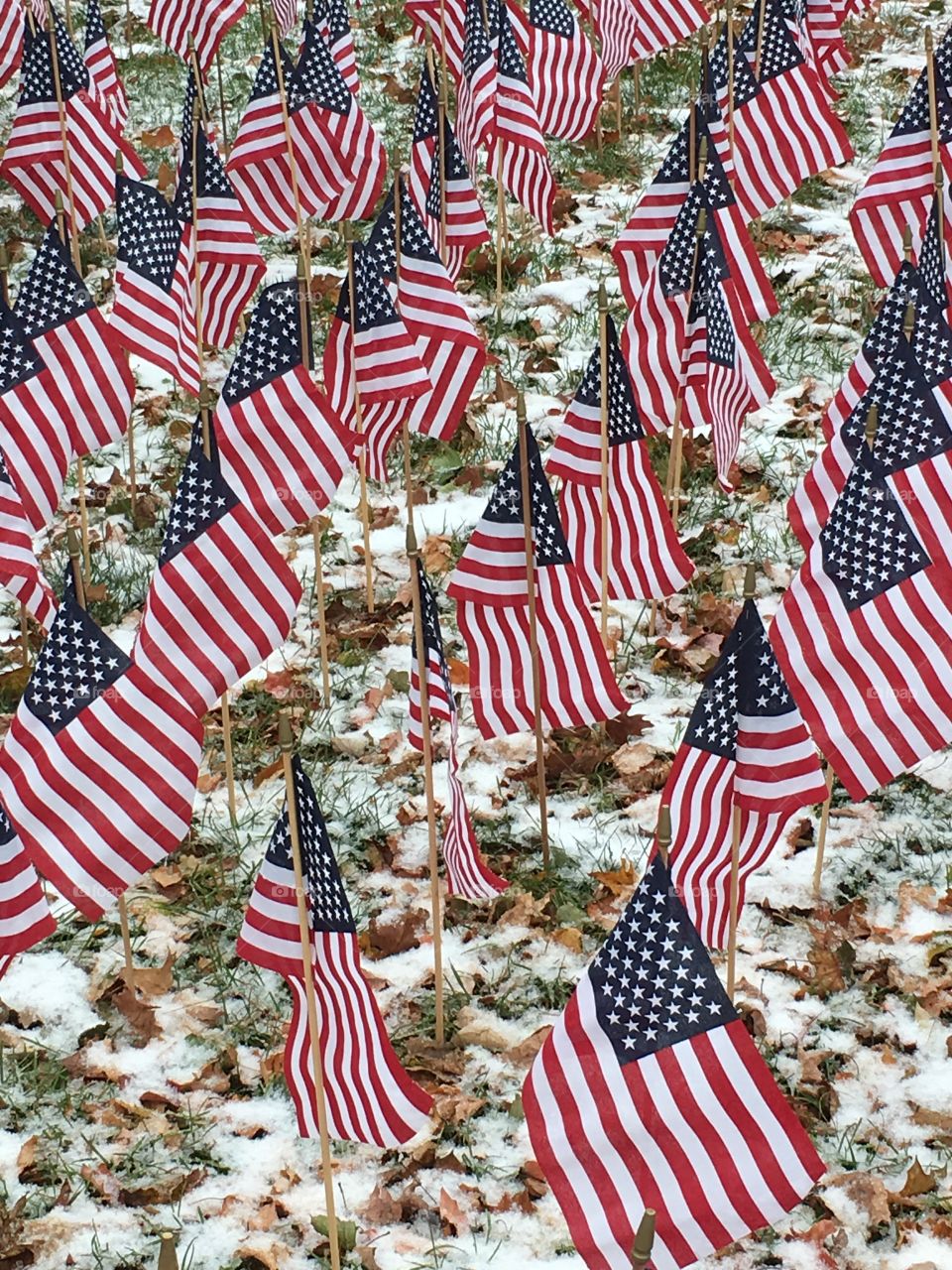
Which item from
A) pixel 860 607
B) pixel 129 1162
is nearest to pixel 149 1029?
pixel 129 1162

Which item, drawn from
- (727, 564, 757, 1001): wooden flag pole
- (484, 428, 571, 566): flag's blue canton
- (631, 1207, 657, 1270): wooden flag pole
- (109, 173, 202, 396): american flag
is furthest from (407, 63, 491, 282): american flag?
(631, 1207, 657, 1270): wooden flag pole

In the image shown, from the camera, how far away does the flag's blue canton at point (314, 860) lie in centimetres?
388

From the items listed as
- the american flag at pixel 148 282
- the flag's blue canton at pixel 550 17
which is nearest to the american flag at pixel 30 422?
the american flag at pixel 148 282

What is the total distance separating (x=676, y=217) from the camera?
712 centimetres

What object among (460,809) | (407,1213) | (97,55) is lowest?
(407,1213)

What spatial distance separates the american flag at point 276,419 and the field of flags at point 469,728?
0.7 inches

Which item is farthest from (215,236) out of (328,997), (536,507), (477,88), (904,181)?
(328,997)

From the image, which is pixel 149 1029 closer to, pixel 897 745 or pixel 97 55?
pixel 897 745

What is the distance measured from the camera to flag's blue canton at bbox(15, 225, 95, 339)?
6.30 metres

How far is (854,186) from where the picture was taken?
421 inches

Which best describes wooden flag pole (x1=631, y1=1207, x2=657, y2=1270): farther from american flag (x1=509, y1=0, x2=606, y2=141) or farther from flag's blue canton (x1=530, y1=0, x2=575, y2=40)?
flag's blue canton (x1=530, y1=0, x2=575, y2=40)

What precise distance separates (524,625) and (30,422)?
2.22 meters

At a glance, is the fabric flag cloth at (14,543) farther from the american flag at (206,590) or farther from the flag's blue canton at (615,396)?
the flag's blue canton at (615,396)

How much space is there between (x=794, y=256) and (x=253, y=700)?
496cm
